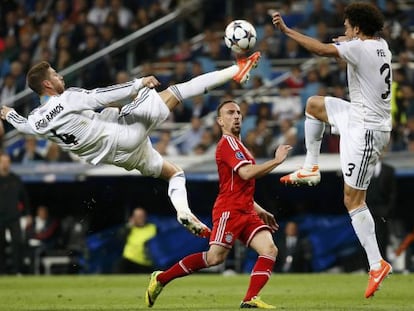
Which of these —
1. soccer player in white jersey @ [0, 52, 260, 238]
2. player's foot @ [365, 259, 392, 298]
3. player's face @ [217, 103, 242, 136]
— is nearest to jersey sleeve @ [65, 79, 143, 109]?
soccer player in white jersey @ [0, 52, 260, 238]

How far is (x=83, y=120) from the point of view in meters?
12.4

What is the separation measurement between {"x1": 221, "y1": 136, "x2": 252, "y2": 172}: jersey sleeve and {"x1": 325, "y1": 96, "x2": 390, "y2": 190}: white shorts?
97 cm

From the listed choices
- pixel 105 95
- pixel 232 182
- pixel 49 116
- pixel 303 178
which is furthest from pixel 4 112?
pixel 303 178

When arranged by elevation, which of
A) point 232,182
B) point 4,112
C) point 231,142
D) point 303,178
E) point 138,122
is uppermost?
point 4,112

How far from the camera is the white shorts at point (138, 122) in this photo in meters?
12.4

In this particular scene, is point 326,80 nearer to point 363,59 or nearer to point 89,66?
point 89,66

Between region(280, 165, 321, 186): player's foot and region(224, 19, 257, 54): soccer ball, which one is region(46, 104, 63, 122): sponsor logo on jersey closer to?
region(224, 19, 257, 54): soccer ball

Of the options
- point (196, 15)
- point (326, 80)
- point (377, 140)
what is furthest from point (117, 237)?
point (377, 140)

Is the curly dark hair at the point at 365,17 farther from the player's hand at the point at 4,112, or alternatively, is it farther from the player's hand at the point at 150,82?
the player's hand at the point at 4,112

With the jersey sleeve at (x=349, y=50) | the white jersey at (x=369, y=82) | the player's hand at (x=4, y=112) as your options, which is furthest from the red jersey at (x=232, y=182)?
the player's hand at (x=4, y=112)

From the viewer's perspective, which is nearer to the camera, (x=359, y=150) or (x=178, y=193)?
(x=359, y=150)

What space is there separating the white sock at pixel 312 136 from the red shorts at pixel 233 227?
0.95 m

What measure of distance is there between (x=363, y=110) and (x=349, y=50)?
0.63 metres

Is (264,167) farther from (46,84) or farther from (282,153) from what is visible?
(46,84)
